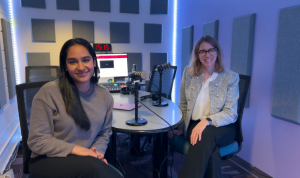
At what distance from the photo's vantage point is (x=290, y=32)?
1808 millimetres

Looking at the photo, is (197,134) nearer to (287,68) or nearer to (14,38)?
(287,68)

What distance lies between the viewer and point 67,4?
3428 mm

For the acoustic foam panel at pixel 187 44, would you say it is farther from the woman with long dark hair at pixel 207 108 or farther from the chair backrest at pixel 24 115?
the chair backrest at pixel 24 115

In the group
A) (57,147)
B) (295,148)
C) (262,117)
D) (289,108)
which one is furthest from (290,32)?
(57,147)

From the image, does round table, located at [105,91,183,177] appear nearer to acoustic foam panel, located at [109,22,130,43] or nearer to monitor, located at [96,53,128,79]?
monitor, located at [96,53,128,79]

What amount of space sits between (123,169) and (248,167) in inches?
54.3

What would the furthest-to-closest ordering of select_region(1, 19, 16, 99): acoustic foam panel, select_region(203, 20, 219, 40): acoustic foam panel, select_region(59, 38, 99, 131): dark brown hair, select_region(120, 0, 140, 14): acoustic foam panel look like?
1. select_region(120, 0, 140, 14): acoustic foam panel
2. select_region(203, 20, 219, 40): acoustic foam panel
3. select_region(1, 19, 16, 99): acoustic foam panel
4. select_region(59, 38, 99, 131): dark brown hair

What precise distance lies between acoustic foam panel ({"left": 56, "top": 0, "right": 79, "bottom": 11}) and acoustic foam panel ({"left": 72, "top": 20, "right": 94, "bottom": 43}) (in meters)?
0.22

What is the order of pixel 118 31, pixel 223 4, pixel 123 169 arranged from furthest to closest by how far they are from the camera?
pixel 118 31 < pixel 223 4 < pixel 123 169

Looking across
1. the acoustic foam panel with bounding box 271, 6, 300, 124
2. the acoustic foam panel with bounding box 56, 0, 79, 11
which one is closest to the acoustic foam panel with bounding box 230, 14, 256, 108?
the acoustic foam panel with bounding box 271, 6, 300, 124

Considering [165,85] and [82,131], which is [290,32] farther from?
[82,131]

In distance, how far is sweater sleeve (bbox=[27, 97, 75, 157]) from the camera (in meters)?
1.09

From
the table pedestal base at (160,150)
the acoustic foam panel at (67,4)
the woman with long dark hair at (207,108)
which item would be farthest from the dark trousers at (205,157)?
the acoustic foam panel at (67,4)

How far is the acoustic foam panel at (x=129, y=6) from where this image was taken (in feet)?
12.1
